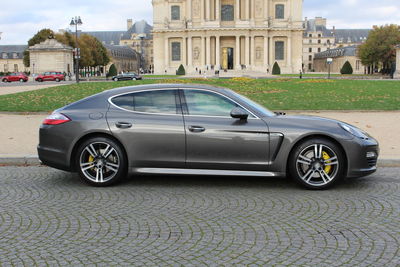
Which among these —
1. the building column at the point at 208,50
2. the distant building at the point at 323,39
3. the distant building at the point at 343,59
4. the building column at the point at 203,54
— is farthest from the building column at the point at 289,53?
the distant building at the point at 323,39

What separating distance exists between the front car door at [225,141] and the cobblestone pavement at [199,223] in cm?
40

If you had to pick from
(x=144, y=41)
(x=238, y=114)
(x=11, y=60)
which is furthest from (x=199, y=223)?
(x=144, y=41)

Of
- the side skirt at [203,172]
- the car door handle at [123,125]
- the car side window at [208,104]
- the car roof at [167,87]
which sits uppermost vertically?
the car roof at [167,87]

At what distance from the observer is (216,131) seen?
6785mm

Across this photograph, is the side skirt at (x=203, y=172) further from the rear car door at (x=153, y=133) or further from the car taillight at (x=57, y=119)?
the car taillight at (x=57, y=119)

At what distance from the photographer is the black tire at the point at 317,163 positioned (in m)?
6.71

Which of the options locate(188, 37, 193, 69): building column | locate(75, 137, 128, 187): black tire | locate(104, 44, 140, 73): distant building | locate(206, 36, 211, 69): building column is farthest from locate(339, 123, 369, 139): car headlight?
locate(104, 44, 140, 73): distant building

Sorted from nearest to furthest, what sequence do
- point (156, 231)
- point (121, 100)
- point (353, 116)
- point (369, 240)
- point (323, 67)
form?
point (369, 240), point (156, 231), point (121, 100), point (353, 116), point (323, 67)

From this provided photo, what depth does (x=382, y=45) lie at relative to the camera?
83625mm

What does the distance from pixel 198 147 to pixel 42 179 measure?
8.86 ft

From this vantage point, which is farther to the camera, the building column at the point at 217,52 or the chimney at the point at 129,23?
the chimney at the point at 129,23

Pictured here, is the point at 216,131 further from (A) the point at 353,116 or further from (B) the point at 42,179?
(A) the point at 353,116

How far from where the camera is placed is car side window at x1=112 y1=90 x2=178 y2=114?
713 cm

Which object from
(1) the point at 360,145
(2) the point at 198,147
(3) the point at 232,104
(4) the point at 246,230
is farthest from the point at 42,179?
(1) the point at 360,145
